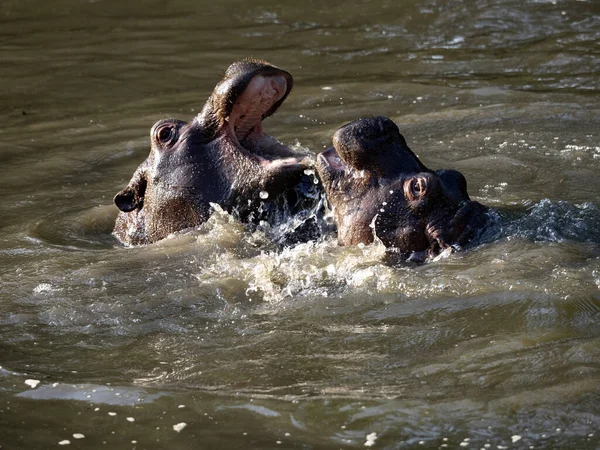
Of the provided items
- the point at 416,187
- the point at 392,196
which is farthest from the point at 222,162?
the point at 416,187

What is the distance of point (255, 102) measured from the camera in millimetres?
6629

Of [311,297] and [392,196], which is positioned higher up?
[392,196]

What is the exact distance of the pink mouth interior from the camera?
6531 mm

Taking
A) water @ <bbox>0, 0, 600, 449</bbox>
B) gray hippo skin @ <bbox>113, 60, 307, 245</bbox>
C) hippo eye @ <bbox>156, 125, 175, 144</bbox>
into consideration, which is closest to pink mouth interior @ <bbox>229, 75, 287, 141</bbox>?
gray hippo skin @ <bbox>113, 60, 307, 245</bbox>

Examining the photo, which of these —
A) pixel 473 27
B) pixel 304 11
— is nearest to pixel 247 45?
pixel 304 11

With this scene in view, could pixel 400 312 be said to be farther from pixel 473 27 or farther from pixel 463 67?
pixel 473 27

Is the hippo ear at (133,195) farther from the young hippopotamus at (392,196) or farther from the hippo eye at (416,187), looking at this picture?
the hippo eye at (416,187)

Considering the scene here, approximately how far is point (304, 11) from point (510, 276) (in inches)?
367

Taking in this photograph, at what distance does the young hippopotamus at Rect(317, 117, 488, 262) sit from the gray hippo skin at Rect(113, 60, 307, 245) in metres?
0.38

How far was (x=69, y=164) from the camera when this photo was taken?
30.8 ft

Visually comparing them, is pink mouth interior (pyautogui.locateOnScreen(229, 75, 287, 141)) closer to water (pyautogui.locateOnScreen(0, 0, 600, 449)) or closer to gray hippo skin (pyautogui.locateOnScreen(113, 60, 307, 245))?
gray hippo skin (pyautogui.locateOnScreen(113, 60, 307, 245))

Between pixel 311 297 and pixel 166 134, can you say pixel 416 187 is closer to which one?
pixel 311 297

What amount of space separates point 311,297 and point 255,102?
1.38 m

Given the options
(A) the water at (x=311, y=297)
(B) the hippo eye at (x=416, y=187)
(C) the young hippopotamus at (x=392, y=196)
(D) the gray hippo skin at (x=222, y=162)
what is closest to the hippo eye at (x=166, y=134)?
(D) the gray hippo skin at (x=222, y=162)
